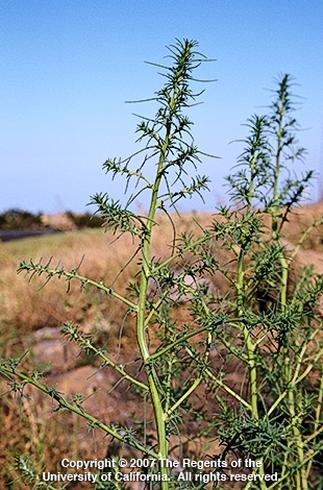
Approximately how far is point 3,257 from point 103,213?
247 inches

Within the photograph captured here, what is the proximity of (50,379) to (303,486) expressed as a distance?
7.73 feet

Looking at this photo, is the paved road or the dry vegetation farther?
the paved road

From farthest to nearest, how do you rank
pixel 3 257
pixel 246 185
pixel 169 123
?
pixel 3 257, pixel 246 185, pixel 169 123

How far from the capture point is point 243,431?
1.52 m

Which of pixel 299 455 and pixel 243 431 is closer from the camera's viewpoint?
pixel 243 431

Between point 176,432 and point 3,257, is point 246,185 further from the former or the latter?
point 3,257

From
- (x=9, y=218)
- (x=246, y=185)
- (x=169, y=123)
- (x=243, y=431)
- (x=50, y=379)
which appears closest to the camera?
(x=169, y=123)

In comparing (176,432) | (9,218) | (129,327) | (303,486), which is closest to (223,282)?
(129,327)

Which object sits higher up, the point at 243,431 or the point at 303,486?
the point at 243,431

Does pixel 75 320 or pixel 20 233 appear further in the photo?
pixel 20 233

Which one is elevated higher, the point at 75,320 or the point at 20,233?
the point at 20,233

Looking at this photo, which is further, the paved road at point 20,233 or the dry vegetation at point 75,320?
the paved road at point 20,233

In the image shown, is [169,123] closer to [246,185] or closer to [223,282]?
[246,185]

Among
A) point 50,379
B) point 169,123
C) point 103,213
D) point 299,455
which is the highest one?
point 169,123
